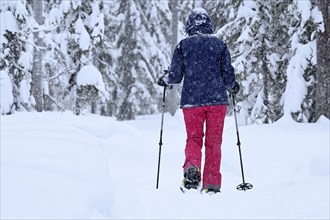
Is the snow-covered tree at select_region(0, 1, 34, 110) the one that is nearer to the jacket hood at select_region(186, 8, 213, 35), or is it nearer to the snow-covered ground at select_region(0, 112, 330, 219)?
the snow-covered ground at select_region(0, 112, 330, 219)

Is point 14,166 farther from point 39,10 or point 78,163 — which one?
point 39,10

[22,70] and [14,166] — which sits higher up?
[22,70]

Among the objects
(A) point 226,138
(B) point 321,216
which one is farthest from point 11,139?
(A) point 226,138

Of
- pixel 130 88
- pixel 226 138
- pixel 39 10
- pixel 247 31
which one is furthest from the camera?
pixel 130 88

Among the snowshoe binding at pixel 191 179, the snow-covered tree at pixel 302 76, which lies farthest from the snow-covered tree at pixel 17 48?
the snowshoe binding at pixel 191 179

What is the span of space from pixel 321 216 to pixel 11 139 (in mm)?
4531

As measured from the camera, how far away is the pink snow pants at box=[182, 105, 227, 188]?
655 cm

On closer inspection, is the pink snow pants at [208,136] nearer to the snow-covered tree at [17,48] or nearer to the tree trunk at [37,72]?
the snow-covered tree at [17,48]

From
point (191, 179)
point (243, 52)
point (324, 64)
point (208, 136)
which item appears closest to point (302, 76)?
point (324, 64)

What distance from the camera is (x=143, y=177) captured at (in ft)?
28.8

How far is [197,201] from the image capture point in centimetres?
658

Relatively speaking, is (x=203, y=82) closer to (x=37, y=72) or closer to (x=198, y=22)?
(x=198, y=22)

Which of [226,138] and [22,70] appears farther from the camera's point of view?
[22,70]

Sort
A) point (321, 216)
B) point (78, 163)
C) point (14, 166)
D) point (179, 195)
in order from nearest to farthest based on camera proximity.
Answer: point (14, 166) → point (321, 216) → point (78, 163) → point (179, 195)
